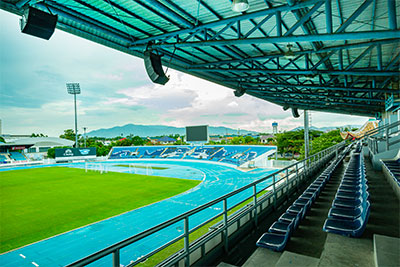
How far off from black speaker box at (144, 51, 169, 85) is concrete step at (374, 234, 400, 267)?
576cm

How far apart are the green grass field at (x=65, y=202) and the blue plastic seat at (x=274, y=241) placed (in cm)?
1156

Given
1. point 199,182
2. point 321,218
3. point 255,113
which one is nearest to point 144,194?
point 199,182

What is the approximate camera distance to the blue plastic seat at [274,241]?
3.07 meters

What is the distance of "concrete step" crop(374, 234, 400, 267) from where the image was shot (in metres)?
2.14

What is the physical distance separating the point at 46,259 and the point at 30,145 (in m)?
66.2

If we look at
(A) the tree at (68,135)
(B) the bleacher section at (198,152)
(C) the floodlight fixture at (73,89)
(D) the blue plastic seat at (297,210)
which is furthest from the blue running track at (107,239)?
(A) the tree at (68,135)

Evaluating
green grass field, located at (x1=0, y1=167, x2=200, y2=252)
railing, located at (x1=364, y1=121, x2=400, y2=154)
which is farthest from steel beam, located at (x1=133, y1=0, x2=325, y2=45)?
green grass field, located at (x1=0, y1=167, x2=200, y2=252)

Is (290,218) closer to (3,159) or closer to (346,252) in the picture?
(346,252)

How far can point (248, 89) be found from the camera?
48.5ft

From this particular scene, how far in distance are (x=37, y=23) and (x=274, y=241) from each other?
567cm

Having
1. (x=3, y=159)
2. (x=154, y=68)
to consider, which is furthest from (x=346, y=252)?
(x=3, y=159)

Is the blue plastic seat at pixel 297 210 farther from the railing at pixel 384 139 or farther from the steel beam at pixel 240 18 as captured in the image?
the railing at pixel 384 139

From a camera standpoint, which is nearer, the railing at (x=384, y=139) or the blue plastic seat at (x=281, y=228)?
the blue plastic seat at (x=281, y=228)

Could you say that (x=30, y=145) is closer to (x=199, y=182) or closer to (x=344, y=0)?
(x=199, y=182)
